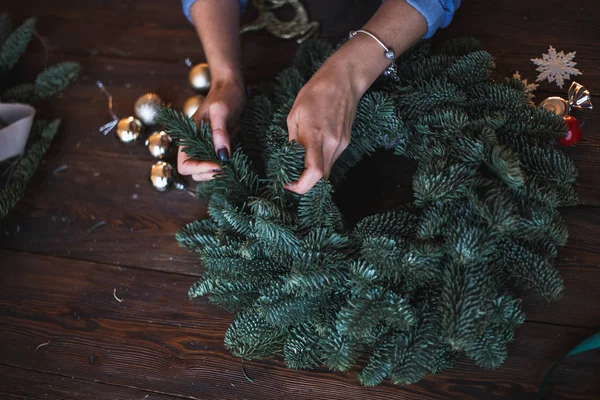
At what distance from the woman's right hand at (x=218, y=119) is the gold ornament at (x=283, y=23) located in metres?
0.21

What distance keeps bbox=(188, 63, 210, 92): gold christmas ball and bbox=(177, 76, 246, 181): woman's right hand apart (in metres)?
0.12

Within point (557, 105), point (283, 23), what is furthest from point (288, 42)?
point (557, 105)

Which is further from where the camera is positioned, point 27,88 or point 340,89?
point 27,88

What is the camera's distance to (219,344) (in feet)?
2.71

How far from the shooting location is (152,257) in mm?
916

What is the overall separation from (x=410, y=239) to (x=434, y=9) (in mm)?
381

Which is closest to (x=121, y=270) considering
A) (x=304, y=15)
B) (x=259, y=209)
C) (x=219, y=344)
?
(x=219, y=344)

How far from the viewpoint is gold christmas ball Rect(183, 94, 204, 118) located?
3.18ft

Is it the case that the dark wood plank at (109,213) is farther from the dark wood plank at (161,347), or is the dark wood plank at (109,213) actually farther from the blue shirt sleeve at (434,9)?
the blue shirt sleeve at (434,9)

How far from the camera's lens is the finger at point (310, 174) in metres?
0.64

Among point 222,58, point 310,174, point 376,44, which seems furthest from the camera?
point 222,58

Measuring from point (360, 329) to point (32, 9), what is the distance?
3.71ft

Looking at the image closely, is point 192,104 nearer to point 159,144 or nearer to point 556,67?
point 159,144

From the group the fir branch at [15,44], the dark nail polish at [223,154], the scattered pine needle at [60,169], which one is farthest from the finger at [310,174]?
the fir branch at [15,44]
